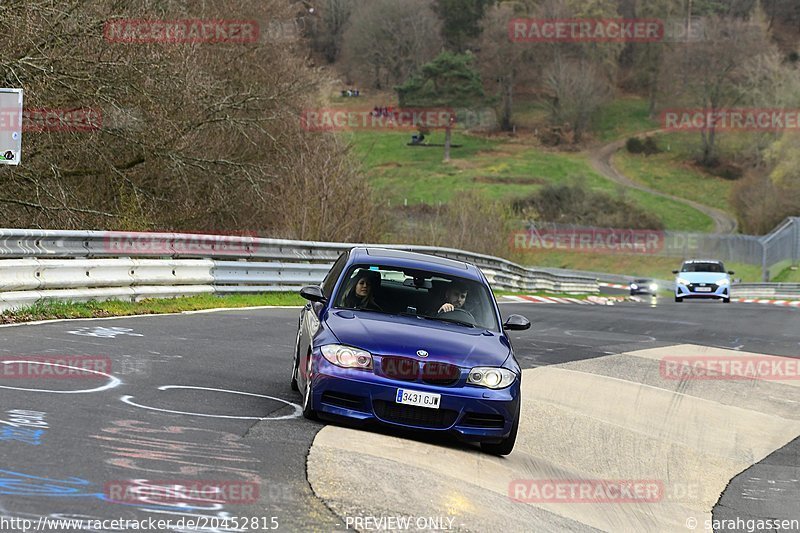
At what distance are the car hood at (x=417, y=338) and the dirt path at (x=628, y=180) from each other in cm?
9330

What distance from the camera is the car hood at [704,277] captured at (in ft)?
132

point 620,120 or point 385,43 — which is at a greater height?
point 385,43

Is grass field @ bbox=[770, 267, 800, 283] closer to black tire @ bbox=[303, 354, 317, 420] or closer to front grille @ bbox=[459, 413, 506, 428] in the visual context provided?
front grille @ bbox=[459, 413, 506, 428]

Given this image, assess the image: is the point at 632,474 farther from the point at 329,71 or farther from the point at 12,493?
the point at 329,71

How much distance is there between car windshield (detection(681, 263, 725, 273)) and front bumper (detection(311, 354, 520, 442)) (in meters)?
33.7

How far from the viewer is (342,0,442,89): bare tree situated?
149625 millimetres

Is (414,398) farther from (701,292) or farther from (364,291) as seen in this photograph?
(701,292)

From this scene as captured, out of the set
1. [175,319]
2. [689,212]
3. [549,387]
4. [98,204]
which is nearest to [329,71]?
[98,204]

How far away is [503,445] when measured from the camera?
30.3ft

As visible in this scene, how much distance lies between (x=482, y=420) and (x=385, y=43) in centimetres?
14584

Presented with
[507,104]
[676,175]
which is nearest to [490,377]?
[676,175]

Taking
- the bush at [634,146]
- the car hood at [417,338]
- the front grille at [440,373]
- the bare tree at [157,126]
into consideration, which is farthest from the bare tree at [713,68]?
the front grille at [440,373]

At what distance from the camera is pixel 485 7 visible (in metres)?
161

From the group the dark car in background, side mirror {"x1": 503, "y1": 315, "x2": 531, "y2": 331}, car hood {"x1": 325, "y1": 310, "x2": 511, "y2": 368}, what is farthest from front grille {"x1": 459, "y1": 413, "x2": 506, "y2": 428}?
the dark car in background
